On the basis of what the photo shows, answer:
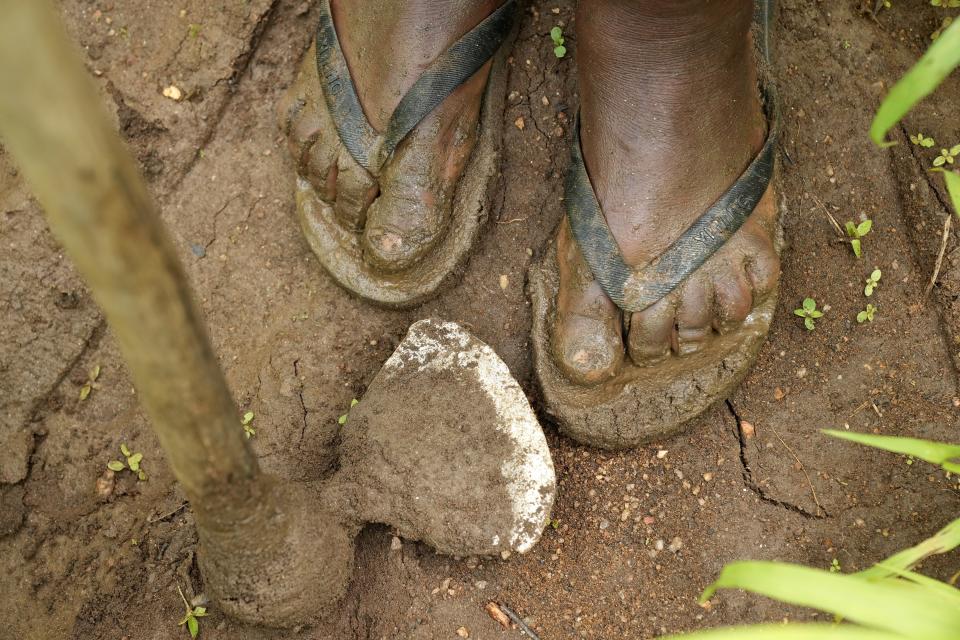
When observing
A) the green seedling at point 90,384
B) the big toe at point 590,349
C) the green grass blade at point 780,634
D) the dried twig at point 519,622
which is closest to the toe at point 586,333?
the big toe at point 590,349

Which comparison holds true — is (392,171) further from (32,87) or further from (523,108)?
(32,87)

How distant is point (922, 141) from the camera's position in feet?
6.68

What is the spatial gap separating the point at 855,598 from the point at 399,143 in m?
1.33

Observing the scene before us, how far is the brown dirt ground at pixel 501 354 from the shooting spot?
5.87 ft

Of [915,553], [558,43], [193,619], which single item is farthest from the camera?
[558,43]

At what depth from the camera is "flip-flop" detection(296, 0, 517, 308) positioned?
1.91 meters

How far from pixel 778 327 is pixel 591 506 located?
62 centimetres

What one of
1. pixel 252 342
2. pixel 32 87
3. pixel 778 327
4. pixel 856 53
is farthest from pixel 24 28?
pixel 856 53

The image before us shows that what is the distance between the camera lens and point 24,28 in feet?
2.26

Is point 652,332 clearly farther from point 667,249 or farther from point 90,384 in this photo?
point 90,384

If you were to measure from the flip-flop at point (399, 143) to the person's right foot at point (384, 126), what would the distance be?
20mm

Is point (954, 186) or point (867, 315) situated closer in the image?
point (954, 186)

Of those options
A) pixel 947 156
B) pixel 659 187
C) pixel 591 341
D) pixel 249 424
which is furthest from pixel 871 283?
pixel 249 424

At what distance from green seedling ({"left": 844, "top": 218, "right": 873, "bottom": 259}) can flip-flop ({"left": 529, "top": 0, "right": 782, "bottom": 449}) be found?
27 centimetres
